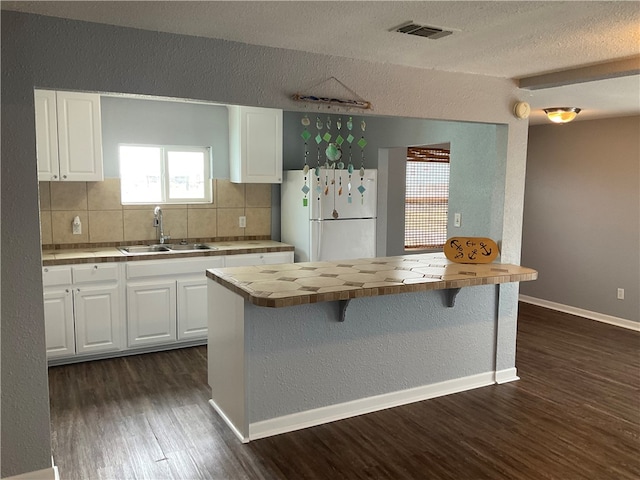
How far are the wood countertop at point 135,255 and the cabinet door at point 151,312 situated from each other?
23 centimetres

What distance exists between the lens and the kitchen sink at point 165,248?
459cm

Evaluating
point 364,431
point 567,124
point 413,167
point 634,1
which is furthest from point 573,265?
point 634,1

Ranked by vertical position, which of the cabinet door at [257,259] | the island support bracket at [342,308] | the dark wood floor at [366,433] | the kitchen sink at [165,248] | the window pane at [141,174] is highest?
the window pane at [141,174]

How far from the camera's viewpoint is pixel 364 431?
10.3 feet

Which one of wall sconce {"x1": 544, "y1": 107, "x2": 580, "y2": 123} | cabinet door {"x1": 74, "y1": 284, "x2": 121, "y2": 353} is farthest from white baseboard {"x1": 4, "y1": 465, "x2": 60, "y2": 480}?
wall sconce {"x1": 544, "y1": 107, "x2": 580, "y2": 123}

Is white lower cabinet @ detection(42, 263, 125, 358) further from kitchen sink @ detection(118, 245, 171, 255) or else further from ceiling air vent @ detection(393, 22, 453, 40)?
ceiling air vent @ detection(393, 22, 453, 40)

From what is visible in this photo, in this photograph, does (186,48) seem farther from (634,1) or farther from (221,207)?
(221,207)

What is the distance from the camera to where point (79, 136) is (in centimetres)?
425

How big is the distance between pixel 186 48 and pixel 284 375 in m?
1.88

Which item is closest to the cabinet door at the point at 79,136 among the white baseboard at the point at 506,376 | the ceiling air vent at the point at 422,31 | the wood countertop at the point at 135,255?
the wood countertop at the point at 135,255

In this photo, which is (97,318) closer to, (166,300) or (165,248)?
(166,300)

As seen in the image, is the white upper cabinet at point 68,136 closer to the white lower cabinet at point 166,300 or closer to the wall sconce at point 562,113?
the white lower cabinet at point 166,300

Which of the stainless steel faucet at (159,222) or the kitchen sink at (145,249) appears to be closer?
the kitchen sink at (145,249)

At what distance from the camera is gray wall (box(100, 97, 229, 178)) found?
4.66m
